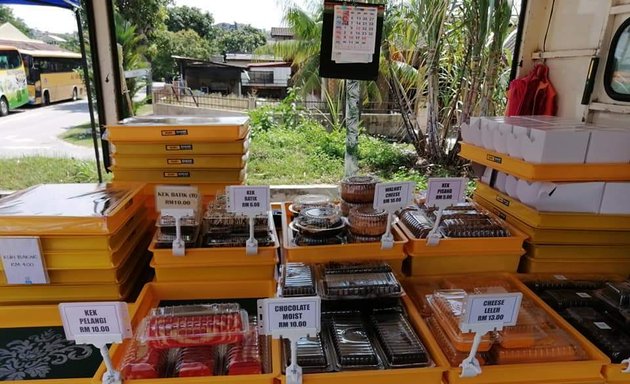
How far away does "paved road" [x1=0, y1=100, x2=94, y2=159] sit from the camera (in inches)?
248

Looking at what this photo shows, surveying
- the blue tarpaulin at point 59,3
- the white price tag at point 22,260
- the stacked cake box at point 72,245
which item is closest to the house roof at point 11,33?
the blue tarpaulin at point 59,3

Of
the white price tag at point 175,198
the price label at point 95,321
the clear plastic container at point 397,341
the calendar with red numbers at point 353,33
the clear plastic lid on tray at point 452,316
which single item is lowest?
Result: the clear plastic container at point 397,341

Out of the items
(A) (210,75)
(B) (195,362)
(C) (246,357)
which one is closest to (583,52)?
(C) (246,357)

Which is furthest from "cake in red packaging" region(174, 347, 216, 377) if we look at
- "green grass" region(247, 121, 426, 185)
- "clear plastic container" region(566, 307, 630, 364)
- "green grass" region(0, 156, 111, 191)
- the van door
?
"green grass" region(247, 121, 426, 185)

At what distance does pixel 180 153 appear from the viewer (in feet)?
5.36

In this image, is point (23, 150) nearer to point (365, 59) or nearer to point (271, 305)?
point (365, 59)

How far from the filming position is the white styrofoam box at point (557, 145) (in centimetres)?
131

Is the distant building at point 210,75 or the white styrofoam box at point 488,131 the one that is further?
the distant building at point 210,75

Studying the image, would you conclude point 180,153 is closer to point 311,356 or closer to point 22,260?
point 22,260

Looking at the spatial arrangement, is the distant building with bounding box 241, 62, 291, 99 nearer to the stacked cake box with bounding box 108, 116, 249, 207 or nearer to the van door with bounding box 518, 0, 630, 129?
the van door with bounding box 518, 0, 630, 129

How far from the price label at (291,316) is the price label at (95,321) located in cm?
33

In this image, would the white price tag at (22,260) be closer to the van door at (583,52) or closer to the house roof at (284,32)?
the van door at (583,52)

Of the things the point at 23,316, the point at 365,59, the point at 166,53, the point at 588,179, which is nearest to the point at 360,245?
the point at 588,179

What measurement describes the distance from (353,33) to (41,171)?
183 inches
